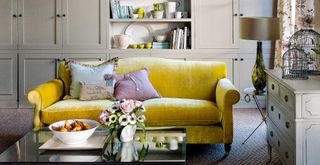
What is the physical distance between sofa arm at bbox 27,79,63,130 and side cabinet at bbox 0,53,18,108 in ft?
6.31

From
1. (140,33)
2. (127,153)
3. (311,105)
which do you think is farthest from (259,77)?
(140,33)

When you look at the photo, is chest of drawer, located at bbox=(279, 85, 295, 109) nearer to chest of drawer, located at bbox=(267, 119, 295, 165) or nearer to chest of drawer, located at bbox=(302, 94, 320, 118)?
chest of drawer, located at bbox=(302, 94, 320, 118)

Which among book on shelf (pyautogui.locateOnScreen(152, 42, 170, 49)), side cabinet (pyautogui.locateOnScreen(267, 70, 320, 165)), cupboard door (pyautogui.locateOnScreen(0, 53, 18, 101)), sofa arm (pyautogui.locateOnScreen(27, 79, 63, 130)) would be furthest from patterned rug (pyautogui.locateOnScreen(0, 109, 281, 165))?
book on shelf (pyautogui.locateOnScreen(152, 42, 170, 49))

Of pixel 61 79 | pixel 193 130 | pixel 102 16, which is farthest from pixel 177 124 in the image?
pixel 102 16

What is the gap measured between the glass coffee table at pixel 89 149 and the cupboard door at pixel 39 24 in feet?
9.45

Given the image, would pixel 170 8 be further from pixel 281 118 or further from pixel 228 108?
pixel 281 118

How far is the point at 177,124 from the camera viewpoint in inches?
140

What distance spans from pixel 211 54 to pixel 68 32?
189cm

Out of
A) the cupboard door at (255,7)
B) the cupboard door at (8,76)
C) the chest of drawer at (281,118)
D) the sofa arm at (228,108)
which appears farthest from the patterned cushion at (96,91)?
the cupboard door at (255,7)

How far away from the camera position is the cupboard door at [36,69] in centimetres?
571

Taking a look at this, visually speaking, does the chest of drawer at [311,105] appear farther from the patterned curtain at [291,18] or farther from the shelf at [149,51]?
the shelf at [149,51]

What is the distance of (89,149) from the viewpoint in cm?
261

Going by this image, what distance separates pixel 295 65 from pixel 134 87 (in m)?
1.43

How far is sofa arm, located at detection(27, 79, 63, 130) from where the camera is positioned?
363cm
